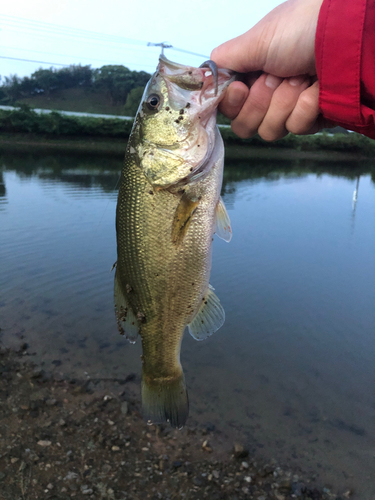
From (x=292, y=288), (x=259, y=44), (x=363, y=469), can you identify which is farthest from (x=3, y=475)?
(x=292, y=288)

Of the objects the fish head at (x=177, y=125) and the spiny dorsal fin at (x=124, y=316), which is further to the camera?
the spiny dorsal fin at (x=124, y=316)

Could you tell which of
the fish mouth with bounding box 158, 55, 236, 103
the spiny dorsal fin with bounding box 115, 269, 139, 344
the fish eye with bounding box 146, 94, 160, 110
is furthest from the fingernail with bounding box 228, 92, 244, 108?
the spiny dorsal fin with bounding box 115, 269, 139, 344

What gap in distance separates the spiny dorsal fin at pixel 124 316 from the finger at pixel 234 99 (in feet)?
3.87

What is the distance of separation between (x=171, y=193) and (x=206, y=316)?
2.48 feet

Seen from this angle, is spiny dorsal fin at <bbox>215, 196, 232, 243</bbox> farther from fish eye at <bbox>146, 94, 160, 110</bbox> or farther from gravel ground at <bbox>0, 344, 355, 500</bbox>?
gravel ground at <bbox>0, 344, 355, 500</bbox>

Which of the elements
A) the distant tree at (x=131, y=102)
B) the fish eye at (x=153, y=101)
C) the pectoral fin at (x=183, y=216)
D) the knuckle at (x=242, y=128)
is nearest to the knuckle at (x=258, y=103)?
the knuckle at (x=242, y=128)

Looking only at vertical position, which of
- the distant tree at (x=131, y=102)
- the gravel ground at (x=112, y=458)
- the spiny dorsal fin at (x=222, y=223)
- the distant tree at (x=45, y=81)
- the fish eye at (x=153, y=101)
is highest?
the distant tree at (x=45, y=81)

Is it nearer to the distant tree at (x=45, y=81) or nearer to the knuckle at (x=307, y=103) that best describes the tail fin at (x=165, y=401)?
the knuckle at (x=307, y=103)

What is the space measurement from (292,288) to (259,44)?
7.69 meters

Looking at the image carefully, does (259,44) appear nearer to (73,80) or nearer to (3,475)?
(3,475)

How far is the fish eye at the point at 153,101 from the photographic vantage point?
1.99 m

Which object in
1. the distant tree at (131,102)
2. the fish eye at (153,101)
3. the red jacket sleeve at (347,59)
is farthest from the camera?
the distant tree at (131,102)

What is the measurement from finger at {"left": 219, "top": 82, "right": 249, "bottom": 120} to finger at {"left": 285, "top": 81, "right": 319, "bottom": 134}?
0.30m

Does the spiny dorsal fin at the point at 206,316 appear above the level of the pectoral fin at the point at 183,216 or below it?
below
